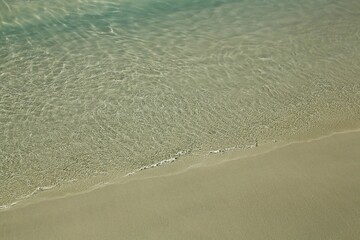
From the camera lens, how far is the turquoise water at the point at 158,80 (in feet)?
12.3

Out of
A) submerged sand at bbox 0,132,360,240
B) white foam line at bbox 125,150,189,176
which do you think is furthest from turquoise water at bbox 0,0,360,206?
submerged sand at bbox 0,132,360,240

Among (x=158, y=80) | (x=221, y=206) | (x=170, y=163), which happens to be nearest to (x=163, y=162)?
(x=170, y=163)

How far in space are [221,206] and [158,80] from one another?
188cm

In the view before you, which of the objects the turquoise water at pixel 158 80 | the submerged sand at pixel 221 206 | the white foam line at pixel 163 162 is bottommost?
the submerged sand at pixel 221 206

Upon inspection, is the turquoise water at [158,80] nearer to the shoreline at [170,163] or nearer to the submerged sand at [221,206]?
the shoreline at [170,163]

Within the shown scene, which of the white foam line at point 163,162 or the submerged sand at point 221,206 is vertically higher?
the white foam line at point 163,162

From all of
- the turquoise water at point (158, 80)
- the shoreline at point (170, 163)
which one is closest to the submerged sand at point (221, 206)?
the shoreline at point (170, 163)

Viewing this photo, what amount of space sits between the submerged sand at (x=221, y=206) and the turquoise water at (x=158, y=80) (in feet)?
0.87

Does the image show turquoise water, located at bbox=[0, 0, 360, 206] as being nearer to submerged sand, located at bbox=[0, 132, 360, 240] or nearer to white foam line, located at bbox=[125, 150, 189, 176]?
white foam line, located at bbox=[125, 150, 189, 176]

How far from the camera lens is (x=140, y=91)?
4480 millimetres

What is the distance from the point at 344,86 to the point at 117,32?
287cm

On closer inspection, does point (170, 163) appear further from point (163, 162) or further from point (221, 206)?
point (221, 206)

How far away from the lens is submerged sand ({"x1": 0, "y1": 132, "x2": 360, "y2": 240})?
2977 millimetres

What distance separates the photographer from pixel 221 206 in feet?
10.4
